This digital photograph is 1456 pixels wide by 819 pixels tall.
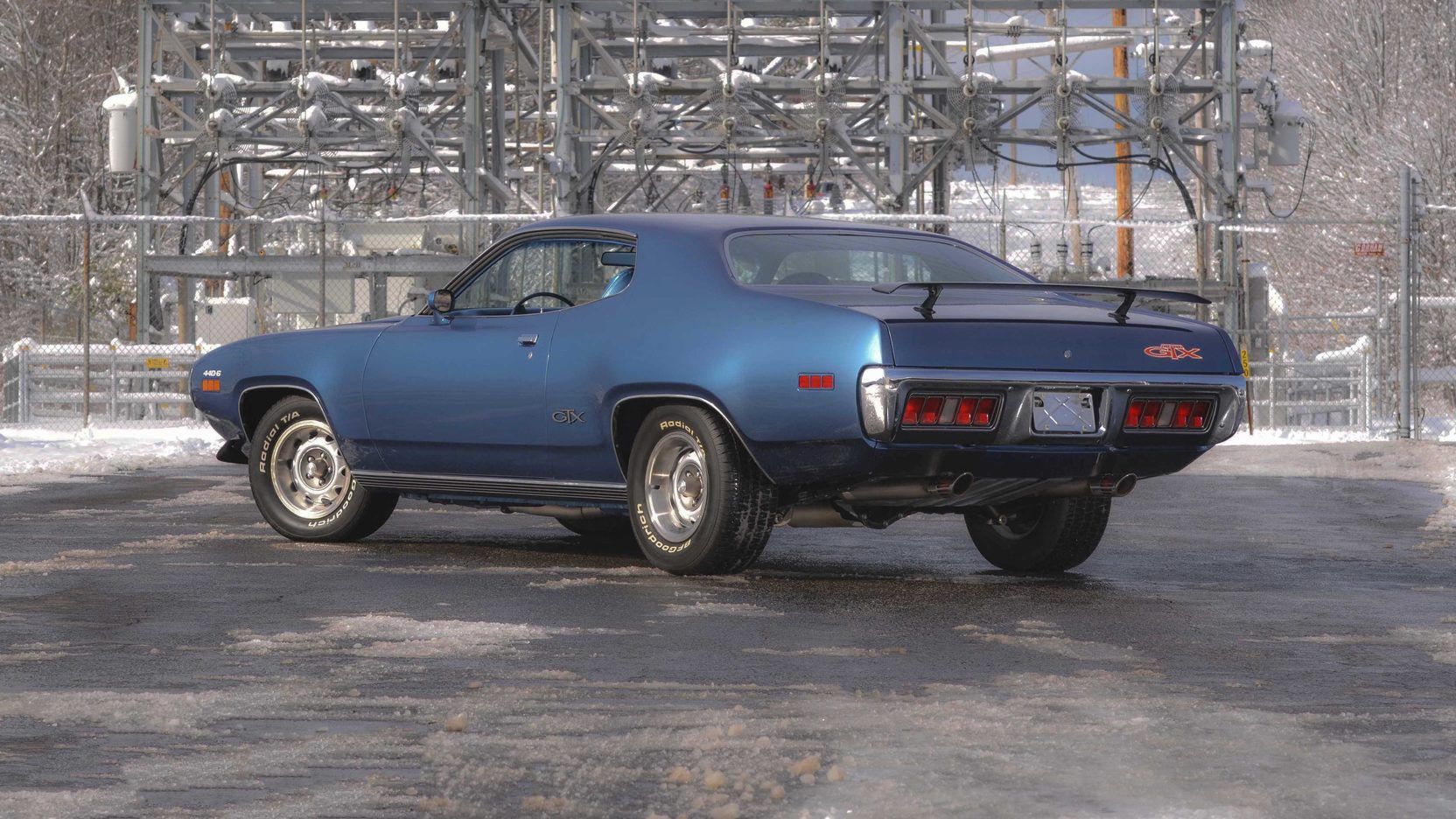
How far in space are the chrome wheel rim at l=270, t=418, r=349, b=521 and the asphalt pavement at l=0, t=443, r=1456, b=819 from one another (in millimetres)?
299

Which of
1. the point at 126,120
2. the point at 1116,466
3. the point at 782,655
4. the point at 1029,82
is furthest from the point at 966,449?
the point at 126,120

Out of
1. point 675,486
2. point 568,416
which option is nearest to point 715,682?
point 675,486

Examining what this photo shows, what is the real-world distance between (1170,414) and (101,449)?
42.7ft

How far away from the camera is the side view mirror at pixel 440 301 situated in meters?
9.00

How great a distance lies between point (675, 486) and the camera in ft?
26.7

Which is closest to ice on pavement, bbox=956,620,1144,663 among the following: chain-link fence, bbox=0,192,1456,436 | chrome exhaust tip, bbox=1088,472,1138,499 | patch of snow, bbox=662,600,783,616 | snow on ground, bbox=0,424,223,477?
patch of snow, bbox=662,600,783,616

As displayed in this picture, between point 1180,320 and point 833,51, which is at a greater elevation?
point 833,51

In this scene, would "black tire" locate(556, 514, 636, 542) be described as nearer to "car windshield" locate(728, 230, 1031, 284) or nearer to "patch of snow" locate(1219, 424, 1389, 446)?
"car windshield" locate(728, 230, 1031, 284)

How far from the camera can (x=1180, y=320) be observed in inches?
314

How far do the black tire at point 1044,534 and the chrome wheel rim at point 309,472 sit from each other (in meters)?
2.99

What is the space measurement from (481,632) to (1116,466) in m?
2.59

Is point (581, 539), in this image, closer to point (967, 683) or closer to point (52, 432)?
point (967, 683)

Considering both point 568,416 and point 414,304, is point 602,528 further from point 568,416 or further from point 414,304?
point 414,304

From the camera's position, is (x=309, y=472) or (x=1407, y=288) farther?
(x=1407, y=288)
